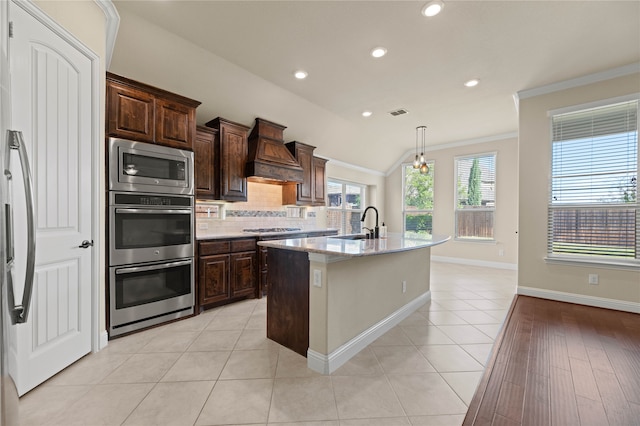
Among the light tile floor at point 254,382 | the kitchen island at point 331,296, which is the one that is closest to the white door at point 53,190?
the light tile floor at point 254,382

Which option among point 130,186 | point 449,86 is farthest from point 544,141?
point 130,186

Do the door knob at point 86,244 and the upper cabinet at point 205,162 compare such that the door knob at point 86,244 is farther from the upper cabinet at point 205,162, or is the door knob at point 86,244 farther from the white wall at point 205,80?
the white wall at point 205,80

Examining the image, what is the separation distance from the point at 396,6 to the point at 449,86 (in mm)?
1836

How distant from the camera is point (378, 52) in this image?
115 inches

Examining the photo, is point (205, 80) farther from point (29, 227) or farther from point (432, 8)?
point (29, 227)

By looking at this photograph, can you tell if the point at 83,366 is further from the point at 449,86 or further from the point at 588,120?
the point at 588,120

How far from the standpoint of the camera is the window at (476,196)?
6051mm

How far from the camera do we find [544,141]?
3824 millimetres

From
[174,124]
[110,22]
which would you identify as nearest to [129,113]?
[174,124]

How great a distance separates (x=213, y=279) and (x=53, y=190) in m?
1.78

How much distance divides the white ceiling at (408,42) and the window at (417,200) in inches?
117

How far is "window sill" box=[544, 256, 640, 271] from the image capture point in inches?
129

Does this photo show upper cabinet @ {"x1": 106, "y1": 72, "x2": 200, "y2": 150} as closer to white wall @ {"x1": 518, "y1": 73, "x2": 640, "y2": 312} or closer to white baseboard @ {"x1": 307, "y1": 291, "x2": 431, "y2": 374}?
white baseboard @ {"x1": 307, "y1": 291, "x2": 431, "y2": 374}

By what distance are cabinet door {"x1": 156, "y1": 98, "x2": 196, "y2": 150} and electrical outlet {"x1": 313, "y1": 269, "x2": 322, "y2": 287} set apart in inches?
84.7
